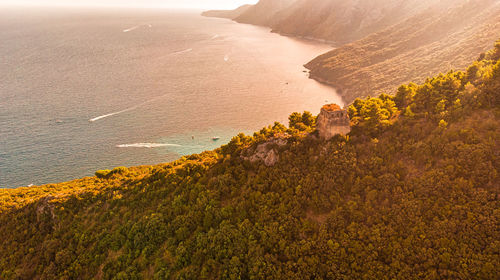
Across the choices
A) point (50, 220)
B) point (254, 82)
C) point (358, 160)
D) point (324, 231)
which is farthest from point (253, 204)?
point (254, 82)

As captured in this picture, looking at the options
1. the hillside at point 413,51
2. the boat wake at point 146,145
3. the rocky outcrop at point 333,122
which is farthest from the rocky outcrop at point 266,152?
the hillside at point 413,51

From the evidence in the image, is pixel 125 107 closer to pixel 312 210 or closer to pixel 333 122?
pixel 333 122

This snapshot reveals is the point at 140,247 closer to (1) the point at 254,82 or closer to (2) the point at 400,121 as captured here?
(2) the point at 400,121

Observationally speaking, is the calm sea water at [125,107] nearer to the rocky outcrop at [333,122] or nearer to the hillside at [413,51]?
the hillside at [413,51]

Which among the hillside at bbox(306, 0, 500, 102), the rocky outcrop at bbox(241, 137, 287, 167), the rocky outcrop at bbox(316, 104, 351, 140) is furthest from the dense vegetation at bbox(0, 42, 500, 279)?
the hillside at bbox(306, 0, 500, 102)

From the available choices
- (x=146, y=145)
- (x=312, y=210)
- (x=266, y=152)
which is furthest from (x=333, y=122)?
(x=146, y=145)
